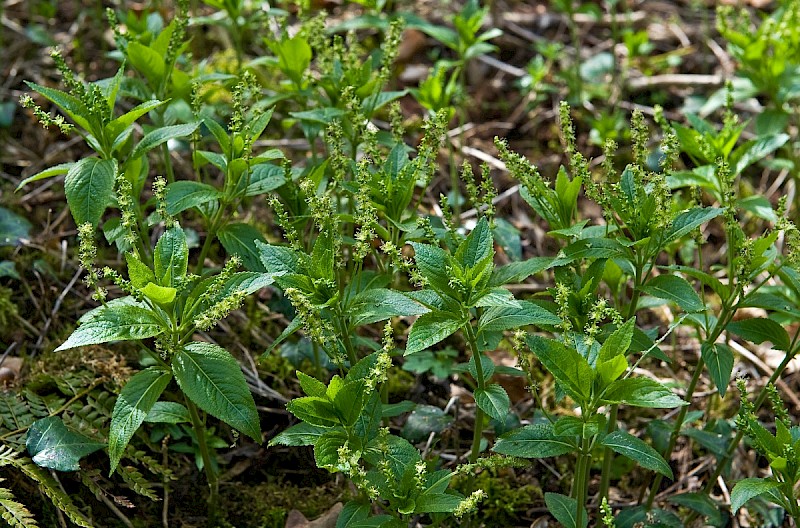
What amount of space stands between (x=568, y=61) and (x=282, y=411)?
12.8 ft

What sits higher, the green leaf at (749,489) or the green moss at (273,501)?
the green leaf at (749,489)

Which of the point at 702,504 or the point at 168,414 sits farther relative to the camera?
the point at 702,504

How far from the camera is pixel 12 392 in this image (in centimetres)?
341

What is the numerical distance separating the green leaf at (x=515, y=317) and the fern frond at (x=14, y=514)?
1.67 meters

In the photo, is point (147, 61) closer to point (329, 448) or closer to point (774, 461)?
point (329, 448)

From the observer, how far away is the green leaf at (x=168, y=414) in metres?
3.05

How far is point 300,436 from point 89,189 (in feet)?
3.86

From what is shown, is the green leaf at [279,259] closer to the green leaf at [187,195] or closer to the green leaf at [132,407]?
the green leaf at [187,195]

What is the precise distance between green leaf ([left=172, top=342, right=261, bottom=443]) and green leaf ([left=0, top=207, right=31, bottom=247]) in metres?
1.87

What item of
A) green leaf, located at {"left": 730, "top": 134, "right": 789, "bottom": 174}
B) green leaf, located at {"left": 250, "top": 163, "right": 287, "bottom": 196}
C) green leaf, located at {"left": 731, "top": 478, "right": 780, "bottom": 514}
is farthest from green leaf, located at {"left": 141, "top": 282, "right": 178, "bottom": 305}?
green leaf, located at {"left": 730, "top": 134, "right": 789, "bottom": 174}

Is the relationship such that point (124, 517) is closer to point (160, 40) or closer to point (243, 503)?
point (243, 503)

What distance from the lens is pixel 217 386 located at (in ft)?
8.89

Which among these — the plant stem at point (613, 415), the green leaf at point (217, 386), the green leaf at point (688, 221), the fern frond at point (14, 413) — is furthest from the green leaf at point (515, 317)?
the fern frond at point (14, 413)

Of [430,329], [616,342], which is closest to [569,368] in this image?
[616,342]
